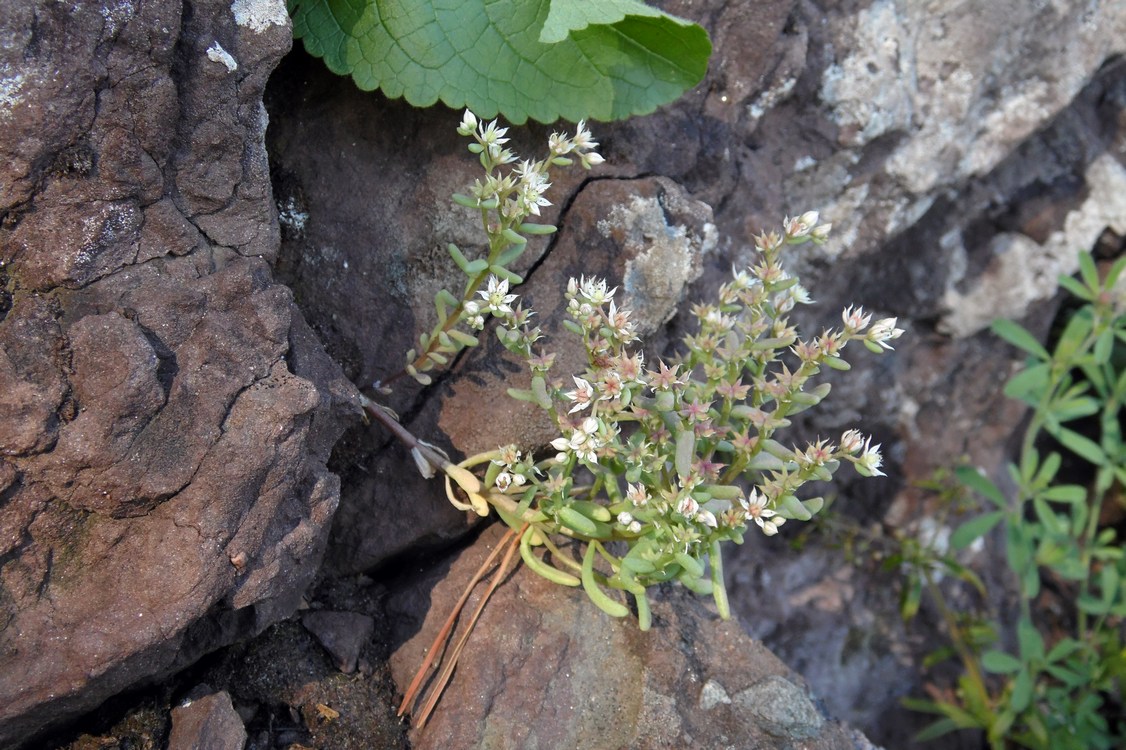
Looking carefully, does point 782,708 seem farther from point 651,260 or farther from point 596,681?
point 651,260

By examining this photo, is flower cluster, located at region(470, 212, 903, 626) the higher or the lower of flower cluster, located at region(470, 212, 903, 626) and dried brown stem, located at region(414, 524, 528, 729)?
A: the higher

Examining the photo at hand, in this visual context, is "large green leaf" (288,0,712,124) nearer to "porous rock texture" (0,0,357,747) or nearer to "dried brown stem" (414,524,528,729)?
"porous rock texture" (0,0,357,747)

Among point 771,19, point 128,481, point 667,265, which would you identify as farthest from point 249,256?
point 771,19

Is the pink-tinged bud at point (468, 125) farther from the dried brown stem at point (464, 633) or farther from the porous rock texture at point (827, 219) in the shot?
the dried brown stem at point (464, 633)

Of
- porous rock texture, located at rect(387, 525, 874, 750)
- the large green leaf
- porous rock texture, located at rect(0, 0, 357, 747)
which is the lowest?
porous rock texture, located at rect(387, 525, 874, 750)

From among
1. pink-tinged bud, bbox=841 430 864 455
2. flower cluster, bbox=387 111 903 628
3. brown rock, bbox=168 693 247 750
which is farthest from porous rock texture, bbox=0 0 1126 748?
pink-tinged bud, bbox=841 430 864 455

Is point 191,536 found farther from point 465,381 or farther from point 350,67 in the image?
point 350,67

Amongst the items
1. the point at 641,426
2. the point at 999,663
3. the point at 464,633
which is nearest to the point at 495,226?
the point at 641,426
